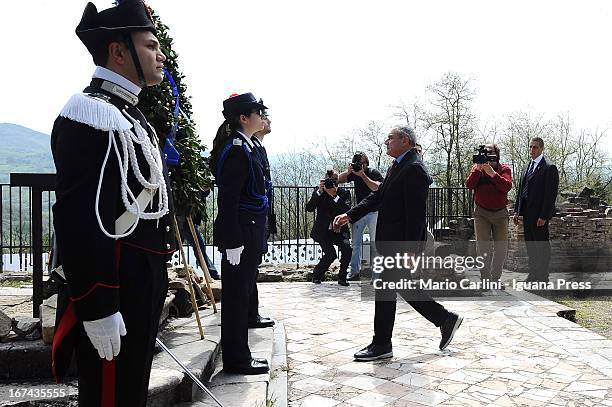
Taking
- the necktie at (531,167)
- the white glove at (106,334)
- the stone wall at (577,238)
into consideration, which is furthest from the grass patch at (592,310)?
the white glove at (106,334)

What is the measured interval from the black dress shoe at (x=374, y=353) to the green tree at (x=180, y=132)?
1877 millimetres

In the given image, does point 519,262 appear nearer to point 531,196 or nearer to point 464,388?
point 531,196

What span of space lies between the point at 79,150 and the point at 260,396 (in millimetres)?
2340

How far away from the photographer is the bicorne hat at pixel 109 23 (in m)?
2.24

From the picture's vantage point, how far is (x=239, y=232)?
4184 mm

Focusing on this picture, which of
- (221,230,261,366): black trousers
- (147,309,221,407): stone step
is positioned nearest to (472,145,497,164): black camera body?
(147,309,221,407): stone step

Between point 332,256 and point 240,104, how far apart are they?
5239 millimetres

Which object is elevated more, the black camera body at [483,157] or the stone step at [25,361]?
the black camera body at [483,157]

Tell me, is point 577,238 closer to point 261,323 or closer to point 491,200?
point 491,200

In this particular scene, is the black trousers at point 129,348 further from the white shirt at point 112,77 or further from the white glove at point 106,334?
the white shirt at point 112,77

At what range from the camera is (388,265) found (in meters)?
5.07

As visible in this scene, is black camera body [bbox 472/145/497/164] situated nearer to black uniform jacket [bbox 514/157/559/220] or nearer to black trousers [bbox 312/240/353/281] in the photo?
black uniform jacket [bbox 514/157/559/220]

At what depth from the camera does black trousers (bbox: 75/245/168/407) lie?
7.00 feet

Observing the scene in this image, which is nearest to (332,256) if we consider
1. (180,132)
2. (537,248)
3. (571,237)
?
(537,248)
